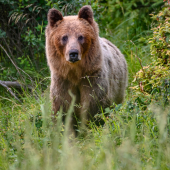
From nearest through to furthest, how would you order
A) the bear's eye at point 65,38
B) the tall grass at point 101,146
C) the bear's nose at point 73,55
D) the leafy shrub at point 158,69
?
the tall grass at point 101,146, the leafy shrub at point 158,69, the bear's nose at point 73,55, the bear's eye at point 65,38

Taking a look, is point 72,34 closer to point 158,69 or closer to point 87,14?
point 87,14

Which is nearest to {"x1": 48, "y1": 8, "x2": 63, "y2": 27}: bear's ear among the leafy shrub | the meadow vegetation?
the meadow vegetation

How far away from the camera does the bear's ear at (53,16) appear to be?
471 centimetres

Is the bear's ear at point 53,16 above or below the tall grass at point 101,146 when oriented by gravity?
above

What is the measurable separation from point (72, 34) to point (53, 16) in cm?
51

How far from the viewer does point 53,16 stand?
15.7 feet

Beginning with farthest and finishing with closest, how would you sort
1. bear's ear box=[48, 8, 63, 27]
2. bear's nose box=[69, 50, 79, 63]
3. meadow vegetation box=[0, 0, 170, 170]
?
bear's ear box=[48, 8, 63, 27]
bear's nose box=[69, 50, 79, 63]
meadow vegetation box=[0, 0, 170, 170]

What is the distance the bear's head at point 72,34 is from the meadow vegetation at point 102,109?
737 millimetres

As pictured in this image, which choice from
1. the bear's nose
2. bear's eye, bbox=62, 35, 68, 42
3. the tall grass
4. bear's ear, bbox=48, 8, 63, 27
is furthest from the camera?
bear's ear, bbox=48, 8, 63, 27

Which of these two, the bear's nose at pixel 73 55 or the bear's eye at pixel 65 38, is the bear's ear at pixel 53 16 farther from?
the bear's nose at pixel 73 55

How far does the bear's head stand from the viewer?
171 inches

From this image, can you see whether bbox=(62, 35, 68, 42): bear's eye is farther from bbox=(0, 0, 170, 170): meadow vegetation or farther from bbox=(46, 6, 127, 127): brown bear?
bbox=(0, 0, 170, 170): meadow vegetation

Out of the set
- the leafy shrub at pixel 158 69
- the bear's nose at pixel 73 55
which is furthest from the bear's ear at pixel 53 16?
the leafy shrub at pixel 158 69

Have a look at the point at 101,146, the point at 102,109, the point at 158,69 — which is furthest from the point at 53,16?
the point at 101,146
